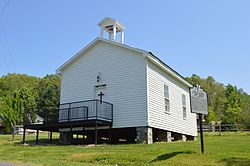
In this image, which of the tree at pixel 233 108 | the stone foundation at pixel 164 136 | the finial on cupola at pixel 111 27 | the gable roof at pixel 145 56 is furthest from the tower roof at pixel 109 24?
the tree at pixel 233 108

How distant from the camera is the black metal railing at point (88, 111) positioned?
55.5 ft

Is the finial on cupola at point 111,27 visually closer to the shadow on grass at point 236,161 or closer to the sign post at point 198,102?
the sign post at point 198,102

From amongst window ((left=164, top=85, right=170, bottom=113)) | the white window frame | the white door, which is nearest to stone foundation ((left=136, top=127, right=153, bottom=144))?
window ((left=164, top=85, right=170, bottom=113))

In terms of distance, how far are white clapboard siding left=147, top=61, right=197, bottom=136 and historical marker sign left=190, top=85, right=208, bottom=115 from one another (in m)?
5.08

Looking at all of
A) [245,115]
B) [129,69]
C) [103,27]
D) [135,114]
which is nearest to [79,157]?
[135,114]

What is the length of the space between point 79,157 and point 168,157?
127 inches

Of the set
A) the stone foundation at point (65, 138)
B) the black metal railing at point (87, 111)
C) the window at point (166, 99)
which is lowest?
the stone foundation at point (65, 138)

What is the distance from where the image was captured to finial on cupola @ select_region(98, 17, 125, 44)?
19.8 meters

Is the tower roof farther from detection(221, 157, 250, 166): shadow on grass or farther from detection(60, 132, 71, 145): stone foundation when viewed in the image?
detection(221, 157, 250, 166): shadow on grass

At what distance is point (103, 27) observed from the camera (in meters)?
20.1

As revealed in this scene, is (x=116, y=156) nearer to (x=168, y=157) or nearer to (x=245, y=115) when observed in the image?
(x=168, y=157)

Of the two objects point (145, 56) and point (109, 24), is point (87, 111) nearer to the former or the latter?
point (145, 56)

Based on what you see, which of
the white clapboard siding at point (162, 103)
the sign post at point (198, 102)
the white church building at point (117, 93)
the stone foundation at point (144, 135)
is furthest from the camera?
the white clapboard siding at point (162, 103)

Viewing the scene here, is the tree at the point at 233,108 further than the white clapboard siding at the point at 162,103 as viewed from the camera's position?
Yes
